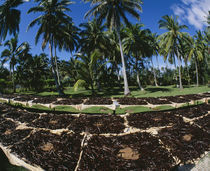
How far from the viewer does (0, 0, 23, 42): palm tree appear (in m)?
15.1

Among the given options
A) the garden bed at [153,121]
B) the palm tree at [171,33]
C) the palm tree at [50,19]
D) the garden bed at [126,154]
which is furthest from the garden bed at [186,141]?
the palm tree at [171,33]

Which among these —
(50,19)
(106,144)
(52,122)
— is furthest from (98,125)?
(50,19)

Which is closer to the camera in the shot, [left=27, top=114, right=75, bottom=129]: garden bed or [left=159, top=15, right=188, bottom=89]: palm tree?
[left=27, top=114, right=75, bottom=129]: garden bed

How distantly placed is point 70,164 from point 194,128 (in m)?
1.85

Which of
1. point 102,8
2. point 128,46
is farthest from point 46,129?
point 128,46

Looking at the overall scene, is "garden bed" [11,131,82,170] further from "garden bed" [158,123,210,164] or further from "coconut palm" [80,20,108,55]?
A: "coconut palm" [80,20,108,55]

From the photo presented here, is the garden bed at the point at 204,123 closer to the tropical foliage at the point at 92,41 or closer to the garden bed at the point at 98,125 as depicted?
the garden bed at the point at 98,125

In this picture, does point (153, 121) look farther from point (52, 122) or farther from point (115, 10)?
point (115, 10)

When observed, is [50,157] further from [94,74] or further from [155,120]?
[94,74]

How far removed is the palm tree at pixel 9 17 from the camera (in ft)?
49.6

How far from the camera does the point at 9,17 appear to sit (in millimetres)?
15469

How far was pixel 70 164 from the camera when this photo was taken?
1176 millimetres

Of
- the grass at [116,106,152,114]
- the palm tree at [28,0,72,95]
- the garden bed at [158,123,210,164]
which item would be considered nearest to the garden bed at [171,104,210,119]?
the garden bed at [158,123,210,164]

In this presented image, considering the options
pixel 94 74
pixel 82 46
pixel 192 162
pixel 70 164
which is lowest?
pixel 192 162
